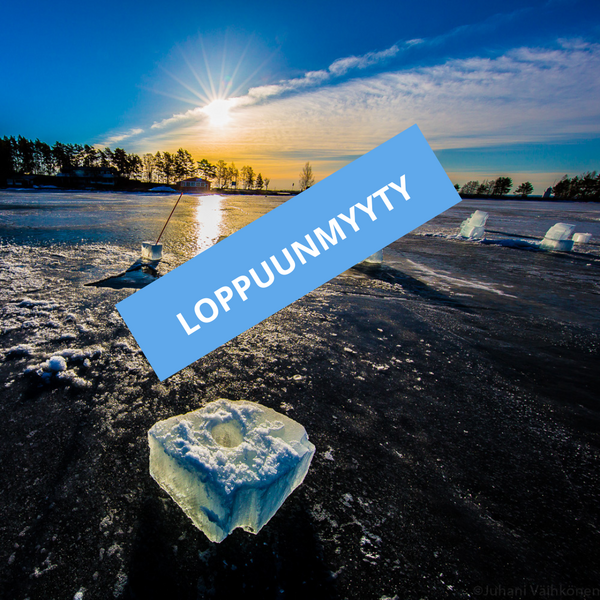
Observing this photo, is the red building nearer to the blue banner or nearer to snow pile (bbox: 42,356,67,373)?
snow pile (bbox: 42,356,67,373)

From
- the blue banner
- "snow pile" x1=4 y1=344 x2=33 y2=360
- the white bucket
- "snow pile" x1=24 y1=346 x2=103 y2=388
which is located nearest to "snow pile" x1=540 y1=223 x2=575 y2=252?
the blue banner

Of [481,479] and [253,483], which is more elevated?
[253,483]

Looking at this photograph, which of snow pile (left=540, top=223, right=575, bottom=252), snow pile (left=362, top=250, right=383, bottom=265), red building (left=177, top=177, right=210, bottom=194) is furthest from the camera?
red building (left=177, top=177, right=210, bottom=194)

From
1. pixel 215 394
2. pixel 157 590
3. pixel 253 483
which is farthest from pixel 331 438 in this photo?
pixel 157 590

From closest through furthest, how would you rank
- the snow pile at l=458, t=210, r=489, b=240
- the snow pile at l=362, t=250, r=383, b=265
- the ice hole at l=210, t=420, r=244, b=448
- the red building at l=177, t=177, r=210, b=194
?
the ice hole at l=210, t=420, r=244, b=448, the snow pile at l=362, t=250, r=383, b=265, the snow pile at l=458, t=210, r=489, b=240, the red building at l=177, t=177, r=210, b=194

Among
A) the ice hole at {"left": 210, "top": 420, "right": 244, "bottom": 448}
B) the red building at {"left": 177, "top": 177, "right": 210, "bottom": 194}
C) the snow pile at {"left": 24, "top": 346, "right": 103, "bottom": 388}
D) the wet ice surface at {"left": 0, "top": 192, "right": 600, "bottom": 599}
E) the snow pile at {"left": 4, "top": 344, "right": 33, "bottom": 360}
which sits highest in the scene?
the red building at {"left": 177, "top": 177, "right": 210, "bottom": 194}

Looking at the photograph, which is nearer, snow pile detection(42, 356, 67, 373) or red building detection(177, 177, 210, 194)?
snow pile detection(42, 356, 67, 373)

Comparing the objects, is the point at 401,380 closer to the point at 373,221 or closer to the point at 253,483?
the point at 373,221
